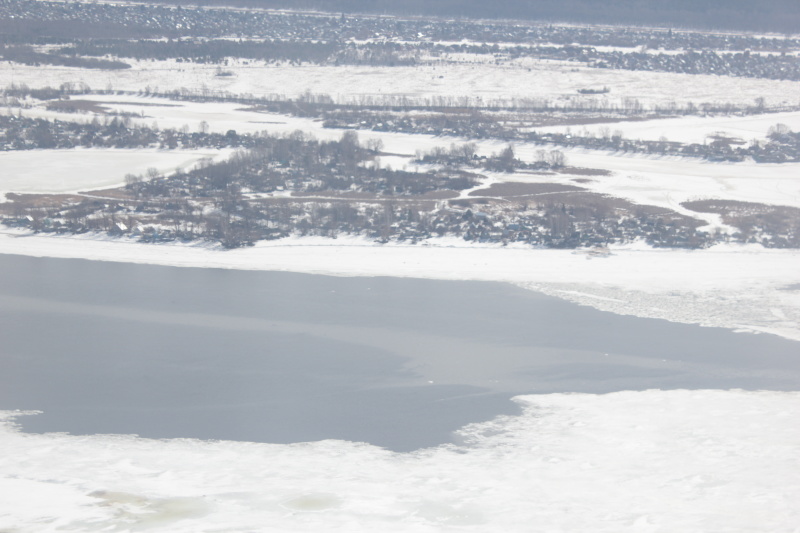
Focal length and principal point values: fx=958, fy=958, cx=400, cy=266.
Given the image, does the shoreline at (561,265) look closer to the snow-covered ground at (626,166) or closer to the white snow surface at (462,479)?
the snow-covered ground at (626,166)

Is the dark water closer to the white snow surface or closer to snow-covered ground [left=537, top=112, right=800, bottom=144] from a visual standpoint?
the white snow surface

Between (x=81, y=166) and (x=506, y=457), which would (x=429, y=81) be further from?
(x=506, y=457)

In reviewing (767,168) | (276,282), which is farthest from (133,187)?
(767,168)

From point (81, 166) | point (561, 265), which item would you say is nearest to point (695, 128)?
point (561, 265)

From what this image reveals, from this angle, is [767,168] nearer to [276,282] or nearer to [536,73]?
[276,282]

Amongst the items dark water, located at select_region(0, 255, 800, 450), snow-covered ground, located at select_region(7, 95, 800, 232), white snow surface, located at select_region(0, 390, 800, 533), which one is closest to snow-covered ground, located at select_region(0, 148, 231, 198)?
snow-covered ground, located at select_region(7, 95, 800, 232)
